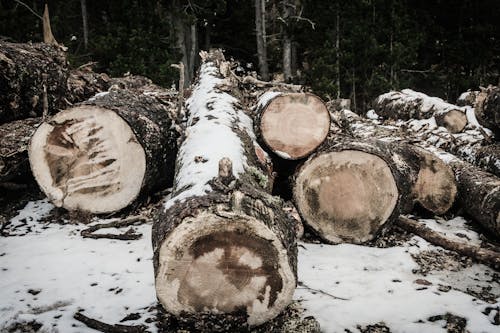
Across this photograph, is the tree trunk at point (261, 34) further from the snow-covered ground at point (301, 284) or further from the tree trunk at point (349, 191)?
the snow-covered ground at point (301, 284)

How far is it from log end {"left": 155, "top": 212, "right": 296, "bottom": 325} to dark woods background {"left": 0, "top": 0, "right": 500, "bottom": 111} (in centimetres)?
744

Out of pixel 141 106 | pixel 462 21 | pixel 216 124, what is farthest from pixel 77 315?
pixel 462 21

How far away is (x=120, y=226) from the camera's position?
3076 mm

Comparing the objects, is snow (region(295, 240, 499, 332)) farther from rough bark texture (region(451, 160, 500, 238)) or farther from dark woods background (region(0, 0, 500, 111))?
dark woods background (region(0, 0, 500, 111))

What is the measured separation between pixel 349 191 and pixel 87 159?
2108 mm

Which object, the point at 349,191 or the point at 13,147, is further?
the point at 13,147

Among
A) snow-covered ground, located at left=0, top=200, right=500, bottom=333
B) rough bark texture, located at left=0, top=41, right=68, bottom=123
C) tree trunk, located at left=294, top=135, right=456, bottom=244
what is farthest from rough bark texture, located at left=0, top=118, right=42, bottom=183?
tree trunk, located at left=294, top=135, right=456, bottom=244

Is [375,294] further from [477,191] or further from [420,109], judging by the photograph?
[420,109]

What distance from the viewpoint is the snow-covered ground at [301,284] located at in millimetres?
1948

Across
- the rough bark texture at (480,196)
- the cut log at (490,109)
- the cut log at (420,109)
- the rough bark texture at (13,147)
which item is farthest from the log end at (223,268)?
the cut log at (420,109)

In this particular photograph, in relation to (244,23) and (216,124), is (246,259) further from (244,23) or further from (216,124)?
(244,23)

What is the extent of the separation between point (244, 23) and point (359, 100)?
15.9ft

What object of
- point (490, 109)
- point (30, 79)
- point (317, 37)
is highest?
point (317, 37)

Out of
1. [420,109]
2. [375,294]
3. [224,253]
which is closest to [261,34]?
[420,109]
